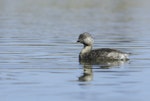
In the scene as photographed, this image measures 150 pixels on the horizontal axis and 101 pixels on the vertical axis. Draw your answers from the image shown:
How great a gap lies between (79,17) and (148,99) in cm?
2882

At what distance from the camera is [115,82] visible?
691 inches

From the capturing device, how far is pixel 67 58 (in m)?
22.9

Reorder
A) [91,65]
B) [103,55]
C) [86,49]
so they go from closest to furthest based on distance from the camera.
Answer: [91,65]
[103,55]
[86,49]

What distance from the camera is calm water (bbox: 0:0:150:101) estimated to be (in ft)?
53.0

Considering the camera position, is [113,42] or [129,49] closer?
[129,49]

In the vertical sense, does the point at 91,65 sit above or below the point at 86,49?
below

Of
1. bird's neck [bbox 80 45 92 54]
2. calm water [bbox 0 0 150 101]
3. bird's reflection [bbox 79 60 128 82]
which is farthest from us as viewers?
bird's neck [bbox 80 45 92 54]

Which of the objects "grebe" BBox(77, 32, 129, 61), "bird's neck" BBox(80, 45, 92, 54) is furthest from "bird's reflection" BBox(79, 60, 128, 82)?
"bird's neck" BBox(80, 45, 92, 54)

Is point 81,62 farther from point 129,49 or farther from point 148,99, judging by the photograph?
point 148,99

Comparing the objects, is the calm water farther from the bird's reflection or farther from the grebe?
the grebe

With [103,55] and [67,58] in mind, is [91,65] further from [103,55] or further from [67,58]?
[67,58]

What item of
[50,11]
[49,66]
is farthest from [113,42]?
[50,11]

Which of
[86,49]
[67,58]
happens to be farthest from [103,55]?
[86,49]

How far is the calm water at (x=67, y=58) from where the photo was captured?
16141 mm
